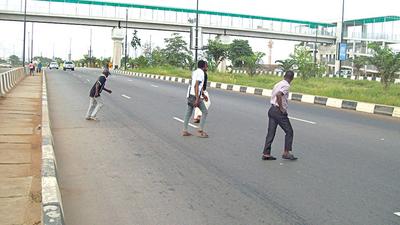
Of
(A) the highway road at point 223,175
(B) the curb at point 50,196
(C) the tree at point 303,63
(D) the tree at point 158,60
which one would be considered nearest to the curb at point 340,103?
(A) the highway road at point 223,175

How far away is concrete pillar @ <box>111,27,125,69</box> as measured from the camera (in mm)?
67250

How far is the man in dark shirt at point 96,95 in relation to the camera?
12672 mm

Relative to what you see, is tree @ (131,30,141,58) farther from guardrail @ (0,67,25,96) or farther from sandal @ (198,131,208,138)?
sandal @ (198,131,208,138)

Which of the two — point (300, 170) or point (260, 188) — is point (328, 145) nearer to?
point (300, 170)

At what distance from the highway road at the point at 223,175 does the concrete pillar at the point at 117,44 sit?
56.7 m

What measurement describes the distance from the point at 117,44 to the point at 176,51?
981 centimetres

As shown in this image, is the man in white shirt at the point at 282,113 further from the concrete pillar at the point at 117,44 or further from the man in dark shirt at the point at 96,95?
the concrete pillar at the point at 117,44

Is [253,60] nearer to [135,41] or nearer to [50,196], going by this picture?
[50,196]

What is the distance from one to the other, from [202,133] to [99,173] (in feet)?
12.1

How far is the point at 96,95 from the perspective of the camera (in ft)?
41.7

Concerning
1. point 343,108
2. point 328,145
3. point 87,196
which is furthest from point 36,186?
point 343,108

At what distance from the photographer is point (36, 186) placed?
237 inches

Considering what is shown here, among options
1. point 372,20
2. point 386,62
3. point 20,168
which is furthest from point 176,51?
point 20,168

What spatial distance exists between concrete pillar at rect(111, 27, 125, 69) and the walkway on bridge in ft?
180
